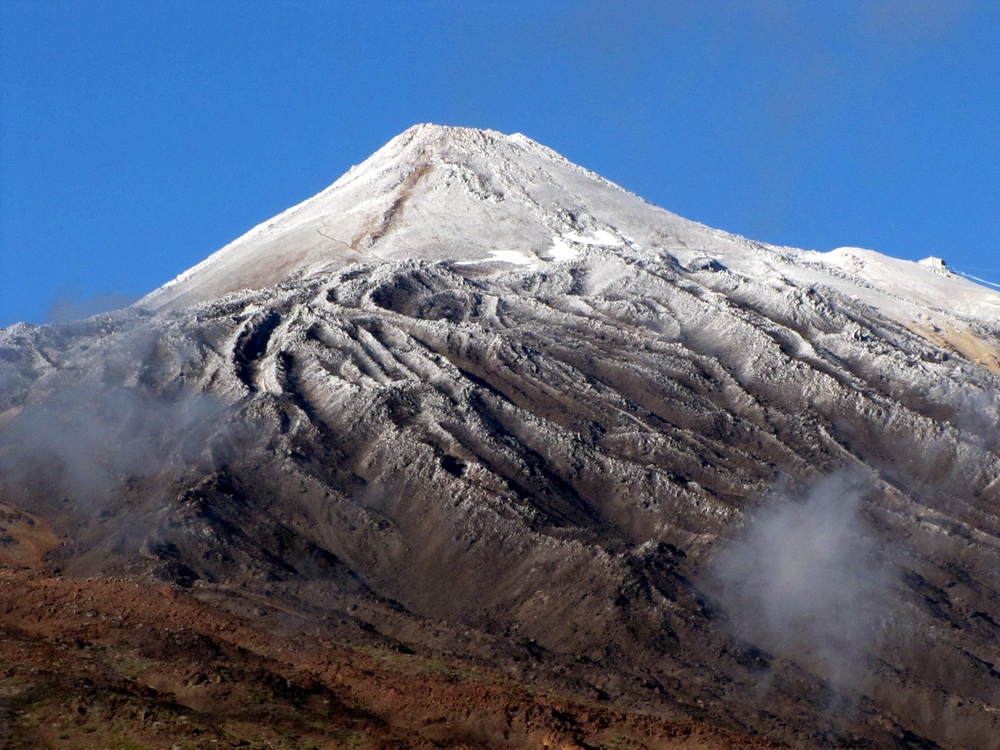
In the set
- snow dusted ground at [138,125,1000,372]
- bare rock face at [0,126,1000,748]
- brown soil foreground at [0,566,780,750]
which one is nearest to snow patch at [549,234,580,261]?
snow dusted ground at [138,125,1000,372]

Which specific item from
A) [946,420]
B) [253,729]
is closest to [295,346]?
[946,420]

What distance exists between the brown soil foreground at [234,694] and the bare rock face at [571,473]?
13.6ft

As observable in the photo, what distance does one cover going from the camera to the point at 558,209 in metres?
118

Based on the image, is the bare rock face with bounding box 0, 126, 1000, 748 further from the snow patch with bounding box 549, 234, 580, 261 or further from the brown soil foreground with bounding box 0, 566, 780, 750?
the brown soil foreground with bounding box 0, 566, 780, 750

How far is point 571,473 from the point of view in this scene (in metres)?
70.9

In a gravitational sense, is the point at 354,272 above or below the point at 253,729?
above

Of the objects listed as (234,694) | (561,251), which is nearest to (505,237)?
(561,251)

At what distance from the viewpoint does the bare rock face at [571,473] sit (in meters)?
57.7

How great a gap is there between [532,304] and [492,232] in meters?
19.6

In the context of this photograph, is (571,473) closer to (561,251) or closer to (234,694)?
(234,694)

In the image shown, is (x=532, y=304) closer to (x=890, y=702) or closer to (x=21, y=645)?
(x=890, y=702)

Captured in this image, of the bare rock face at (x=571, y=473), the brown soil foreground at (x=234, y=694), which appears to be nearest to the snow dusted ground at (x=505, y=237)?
the bare rock face at (x=571, y=473)

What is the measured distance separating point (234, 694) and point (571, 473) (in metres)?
29.7

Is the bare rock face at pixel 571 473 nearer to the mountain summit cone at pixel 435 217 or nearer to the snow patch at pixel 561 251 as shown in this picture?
the mountain summit cone at pixel 435 217
